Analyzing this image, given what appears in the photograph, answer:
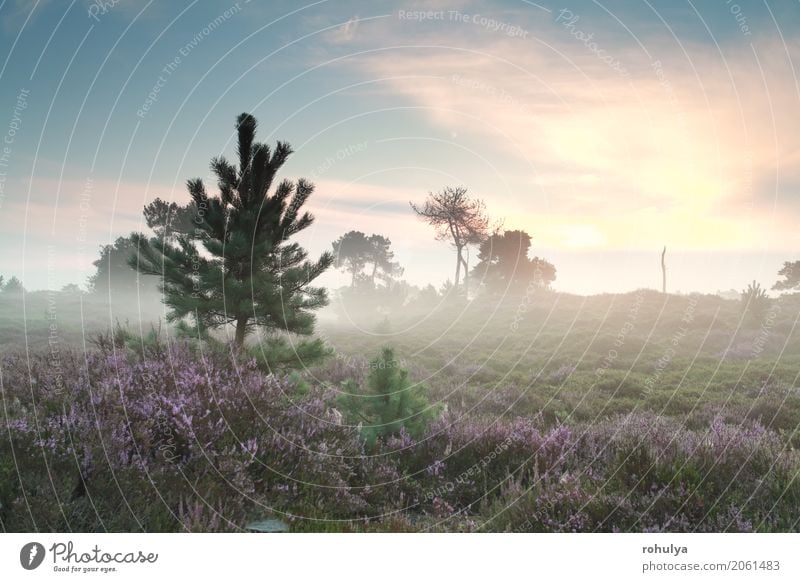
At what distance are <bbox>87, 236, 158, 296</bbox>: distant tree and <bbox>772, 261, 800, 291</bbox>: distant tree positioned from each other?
5352 centimetres

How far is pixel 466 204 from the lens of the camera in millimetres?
40562

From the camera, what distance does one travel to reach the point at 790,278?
34281mm

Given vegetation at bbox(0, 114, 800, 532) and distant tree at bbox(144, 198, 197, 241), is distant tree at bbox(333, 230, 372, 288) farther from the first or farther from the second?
vegetation at bbox(0, 114, 800, 532)

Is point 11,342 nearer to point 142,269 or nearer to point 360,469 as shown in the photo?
point 142,269

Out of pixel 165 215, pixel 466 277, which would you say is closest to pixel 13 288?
pixel 165 215

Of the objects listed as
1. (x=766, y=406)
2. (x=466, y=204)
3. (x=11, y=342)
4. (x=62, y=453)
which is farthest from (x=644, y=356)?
(x=11, y=342)

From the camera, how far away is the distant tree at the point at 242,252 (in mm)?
9617

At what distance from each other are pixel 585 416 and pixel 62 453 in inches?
384

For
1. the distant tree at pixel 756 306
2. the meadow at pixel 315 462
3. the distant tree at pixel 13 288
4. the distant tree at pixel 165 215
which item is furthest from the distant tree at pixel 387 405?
the distant tree at pixel 13 288

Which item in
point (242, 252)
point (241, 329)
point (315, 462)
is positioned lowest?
point (315, 462)

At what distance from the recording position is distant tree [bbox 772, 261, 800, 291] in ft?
111

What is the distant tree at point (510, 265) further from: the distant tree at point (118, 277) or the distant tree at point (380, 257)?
the distant tree at point (118, 277)

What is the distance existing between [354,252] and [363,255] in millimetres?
1024

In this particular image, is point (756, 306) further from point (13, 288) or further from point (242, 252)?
point (13, 288)
